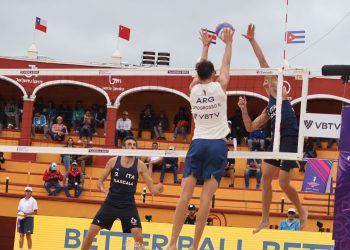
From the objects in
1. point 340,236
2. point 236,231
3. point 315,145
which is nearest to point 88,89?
point 315,145

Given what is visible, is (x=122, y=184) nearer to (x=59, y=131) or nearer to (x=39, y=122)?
(x=59, y=131)

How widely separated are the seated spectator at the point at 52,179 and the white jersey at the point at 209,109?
16.8 metres

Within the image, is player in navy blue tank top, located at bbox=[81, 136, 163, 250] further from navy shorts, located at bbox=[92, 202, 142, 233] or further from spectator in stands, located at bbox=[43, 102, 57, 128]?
spectator in stands, located at bbox=[43, 102, 57, 128]

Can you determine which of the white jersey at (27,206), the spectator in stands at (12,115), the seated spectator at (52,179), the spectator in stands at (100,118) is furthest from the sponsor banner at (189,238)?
the spectator in stands at (12,115)

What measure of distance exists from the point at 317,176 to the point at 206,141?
13889mm

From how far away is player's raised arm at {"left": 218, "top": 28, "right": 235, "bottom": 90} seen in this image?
9.64 meters

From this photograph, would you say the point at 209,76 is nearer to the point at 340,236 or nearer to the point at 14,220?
the point at 340,236

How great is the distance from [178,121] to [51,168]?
5.66 meters

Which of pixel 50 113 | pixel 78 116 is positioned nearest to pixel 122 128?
pixel 78 116

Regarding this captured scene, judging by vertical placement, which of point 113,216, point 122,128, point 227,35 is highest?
point 227,35

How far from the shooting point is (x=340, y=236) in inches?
441

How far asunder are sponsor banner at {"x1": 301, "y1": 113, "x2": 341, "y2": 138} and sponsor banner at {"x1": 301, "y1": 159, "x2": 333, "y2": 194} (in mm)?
10575

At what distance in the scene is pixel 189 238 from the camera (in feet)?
63.1

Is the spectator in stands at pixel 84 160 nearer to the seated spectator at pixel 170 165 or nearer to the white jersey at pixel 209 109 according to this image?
the seated spectator at pixel 170 165
